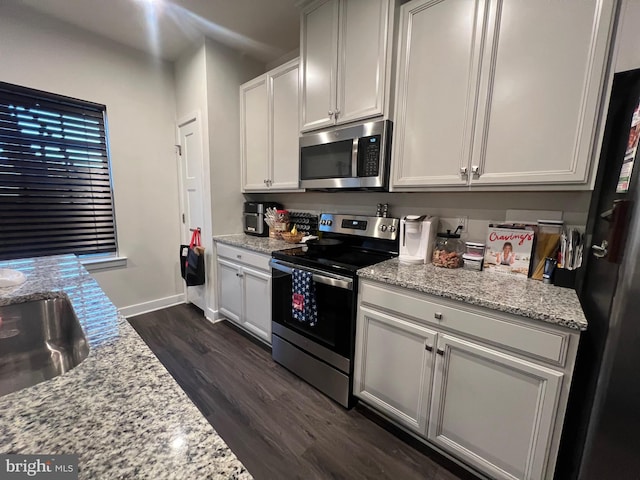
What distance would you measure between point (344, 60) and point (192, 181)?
1903 mm

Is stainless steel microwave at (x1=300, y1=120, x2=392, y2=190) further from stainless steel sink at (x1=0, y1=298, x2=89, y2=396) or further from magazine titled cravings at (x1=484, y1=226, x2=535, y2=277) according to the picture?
stainless steel sink at (x1=0, y1=298, x2=89, y2=396)

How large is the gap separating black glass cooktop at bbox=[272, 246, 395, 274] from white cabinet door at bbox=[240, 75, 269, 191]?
912mm

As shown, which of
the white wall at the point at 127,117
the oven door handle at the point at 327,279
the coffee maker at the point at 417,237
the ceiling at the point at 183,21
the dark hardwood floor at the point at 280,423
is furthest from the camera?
the white wall at the point at 127,117

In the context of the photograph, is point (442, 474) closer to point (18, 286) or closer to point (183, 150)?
point (18, 286)

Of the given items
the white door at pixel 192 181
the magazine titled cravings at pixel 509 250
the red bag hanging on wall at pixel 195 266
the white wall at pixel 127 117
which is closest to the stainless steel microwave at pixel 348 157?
the magazine titled cravings at pixel 509 250

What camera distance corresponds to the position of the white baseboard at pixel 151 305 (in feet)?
9.52

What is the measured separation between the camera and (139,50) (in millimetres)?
2701

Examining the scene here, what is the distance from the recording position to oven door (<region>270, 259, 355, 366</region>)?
64.0 inches

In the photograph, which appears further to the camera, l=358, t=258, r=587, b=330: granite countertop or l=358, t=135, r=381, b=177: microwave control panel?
l=358, t=135, r=381, b=177: microwave control panel

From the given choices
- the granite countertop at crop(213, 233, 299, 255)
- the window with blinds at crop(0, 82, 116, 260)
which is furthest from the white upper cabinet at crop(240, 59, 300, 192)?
the window with blinds at crop(0, 82, 116, 260)

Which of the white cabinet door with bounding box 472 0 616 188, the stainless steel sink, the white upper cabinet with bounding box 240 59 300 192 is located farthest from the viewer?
the white upper cabinet with bounding box 240 59 300 192

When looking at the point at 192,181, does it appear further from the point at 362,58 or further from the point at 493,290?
the point at 493,290

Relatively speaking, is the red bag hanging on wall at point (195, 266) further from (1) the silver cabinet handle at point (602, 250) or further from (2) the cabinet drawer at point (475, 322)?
(1) the silver cabinet handle at point (602, 250)

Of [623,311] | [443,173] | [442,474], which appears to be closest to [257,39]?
[443,173]
